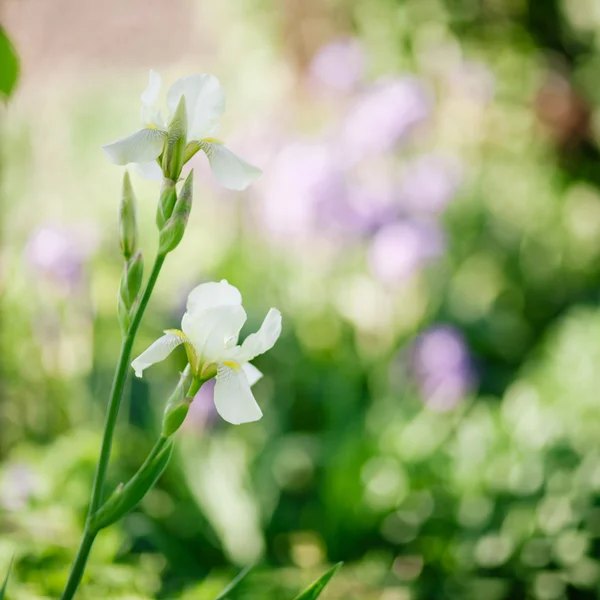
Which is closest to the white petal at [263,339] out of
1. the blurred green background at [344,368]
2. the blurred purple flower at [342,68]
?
the blurred green background at [344,368]

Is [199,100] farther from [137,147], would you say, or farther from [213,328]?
[213,328]

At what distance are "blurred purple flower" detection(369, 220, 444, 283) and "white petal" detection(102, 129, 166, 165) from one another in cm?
163

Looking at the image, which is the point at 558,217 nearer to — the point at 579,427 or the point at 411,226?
the point at 411,226

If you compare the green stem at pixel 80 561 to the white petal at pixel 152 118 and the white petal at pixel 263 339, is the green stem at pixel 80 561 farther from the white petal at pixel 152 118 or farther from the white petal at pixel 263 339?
the white petal at pixel 152 118

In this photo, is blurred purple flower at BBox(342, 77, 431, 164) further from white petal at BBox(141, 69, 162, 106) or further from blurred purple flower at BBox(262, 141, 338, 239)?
white petal at BBox(141, 69, 162, 106)

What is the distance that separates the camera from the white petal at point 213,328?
2.12 feet

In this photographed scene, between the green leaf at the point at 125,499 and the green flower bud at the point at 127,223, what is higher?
the green flower bud at the point at 127,223

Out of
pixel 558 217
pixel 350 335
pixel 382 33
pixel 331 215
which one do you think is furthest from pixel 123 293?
pixel 382 33

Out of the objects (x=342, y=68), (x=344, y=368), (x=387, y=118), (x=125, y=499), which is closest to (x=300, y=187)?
(x=387, y=118)

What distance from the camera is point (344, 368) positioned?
2395 millimetres

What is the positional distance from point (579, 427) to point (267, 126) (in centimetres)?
189

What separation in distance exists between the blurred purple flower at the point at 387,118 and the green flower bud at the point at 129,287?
178cm

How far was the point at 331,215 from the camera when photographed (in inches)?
92.8

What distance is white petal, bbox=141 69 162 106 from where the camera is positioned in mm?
668
